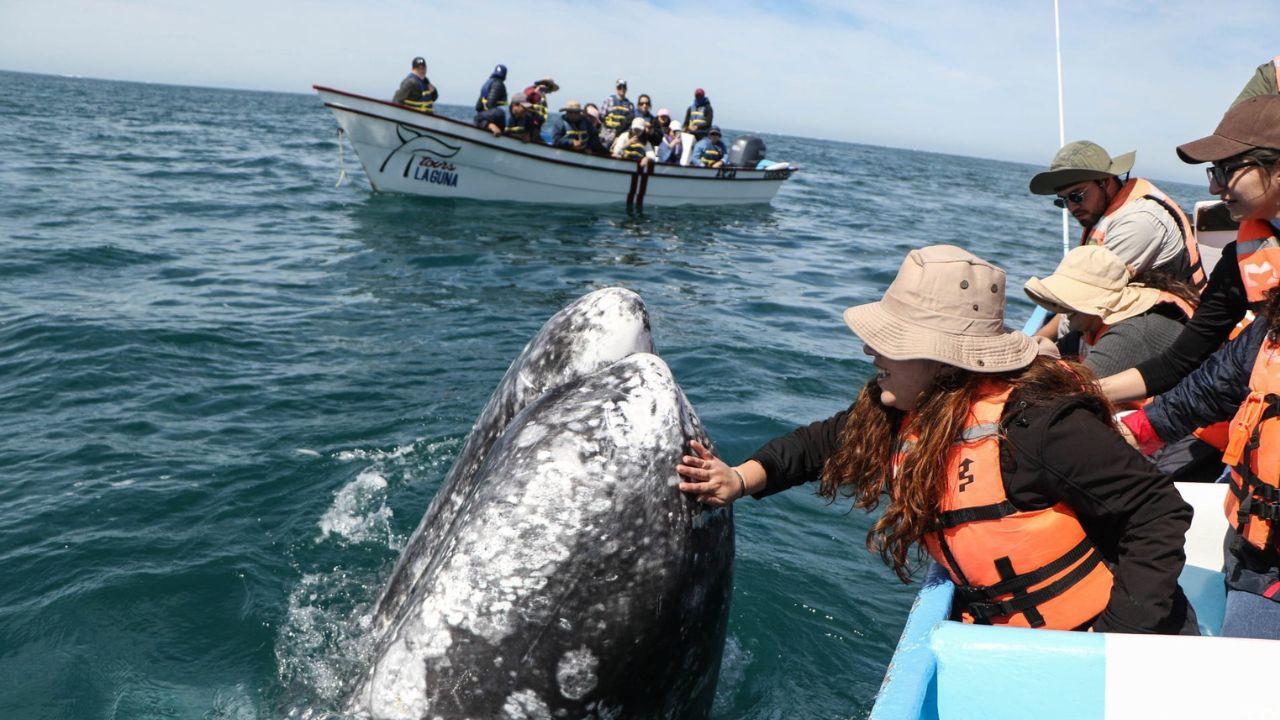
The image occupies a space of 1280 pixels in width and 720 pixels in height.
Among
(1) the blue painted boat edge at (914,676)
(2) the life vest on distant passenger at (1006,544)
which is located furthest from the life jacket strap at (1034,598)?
(1) the blue painted boat edge at (914,676)

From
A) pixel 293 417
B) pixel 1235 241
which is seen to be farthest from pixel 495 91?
pixel 1235 241

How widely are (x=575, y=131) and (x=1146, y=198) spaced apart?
66.0 feet

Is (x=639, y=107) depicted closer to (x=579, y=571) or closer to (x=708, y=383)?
(x=708, y=383)

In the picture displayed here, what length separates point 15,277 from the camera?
38.3 feet

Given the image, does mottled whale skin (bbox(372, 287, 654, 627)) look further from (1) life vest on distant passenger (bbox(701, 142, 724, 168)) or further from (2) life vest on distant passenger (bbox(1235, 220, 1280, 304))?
(1) life vest on distant passenger (bbox(701, 142, 724, 168))

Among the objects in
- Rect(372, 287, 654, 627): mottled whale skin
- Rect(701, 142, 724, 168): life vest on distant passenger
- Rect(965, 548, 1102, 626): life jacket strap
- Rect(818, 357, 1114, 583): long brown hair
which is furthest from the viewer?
Rect(701, 142, 724, 168): life vest on distant passenger

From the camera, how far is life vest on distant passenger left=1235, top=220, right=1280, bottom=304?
3.69m

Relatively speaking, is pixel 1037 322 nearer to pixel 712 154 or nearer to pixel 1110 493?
pixel 1110 493

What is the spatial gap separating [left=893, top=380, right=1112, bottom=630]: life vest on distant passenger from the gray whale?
793mm

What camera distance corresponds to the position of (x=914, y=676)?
109 inches

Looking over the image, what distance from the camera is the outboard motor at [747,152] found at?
30.1 metres

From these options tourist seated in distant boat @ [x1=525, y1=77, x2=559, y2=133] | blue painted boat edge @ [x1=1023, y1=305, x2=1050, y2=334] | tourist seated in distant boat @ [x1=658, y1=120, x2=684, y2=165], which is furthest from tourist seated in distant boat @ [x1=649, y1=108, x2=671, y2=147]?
blue painted boat edge @ [x1=1023, y1=305, x2=1050, y2=334]

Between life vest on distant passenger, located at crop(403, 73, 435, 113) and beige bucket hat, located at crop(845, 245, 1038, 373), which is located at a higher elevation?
life vest on distant passenger, located at crop(403, 73, 435, 113)

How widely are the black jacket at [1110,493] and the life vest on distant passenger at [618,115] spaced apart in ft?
84.7
